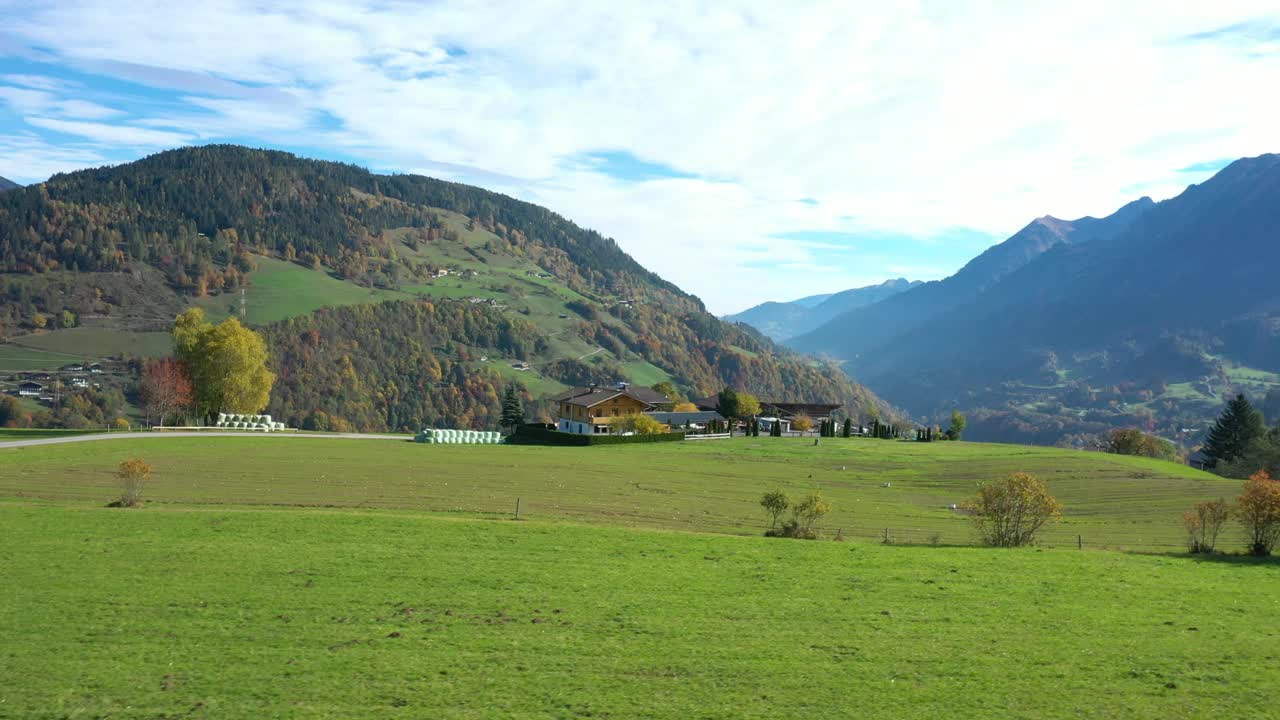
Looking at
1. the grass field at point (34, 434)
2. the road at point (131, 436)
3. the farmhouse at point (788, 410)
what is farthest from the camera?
the farmhouse at point (788, 410)

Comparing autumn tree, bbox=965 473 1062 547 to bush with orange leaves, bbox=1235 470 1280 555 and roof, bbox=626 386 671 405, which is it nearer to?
bush with orange leaves, bbox=1235 470 1280 555

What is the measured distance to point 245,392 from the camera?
9894 centimetres

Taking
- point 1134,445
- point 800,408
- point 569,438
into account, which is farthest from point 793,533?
point 800,408

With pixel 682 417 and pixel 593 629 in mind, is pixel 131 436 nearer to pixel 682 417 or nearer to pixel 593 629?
pixel 593 629

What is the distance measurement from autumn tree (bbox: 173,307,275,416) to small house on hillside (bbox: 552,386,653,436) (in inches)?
1557

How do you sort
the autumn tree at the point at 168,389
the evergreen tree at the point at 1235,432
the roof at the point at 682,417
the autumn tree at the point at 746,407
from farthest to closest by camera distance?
the autumn tree at the point at 746,407, the roof at the point at 682,417, the evergreen tree at the point at 1235,432, the autumn tree at the point at 168,389

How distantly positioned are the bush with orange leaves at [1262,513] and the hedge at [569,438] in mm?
65972

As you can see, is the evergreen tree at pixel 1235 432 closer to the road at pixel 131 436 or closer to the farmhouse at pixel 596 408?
the farmhouse at pixel 596 408

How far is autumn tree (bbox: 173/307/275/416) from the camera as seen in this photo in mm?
96000

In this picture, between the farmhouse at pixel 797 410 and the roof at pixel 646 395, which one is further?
the farmhouse at pixel 797 410

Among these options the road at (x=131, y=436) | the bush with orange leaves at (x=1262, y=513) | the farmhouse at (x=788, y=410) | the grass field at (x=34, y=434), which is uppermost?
the farmhouse at (x=788, y=410)

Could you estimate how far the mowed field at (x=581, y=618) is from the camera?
48.6 ft

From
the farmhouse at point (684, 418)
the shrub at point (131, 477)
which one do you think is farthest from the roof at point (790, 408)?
the shrub at point (131, 477)

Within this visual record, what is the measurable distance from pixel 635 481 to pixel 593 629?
1576 inches
